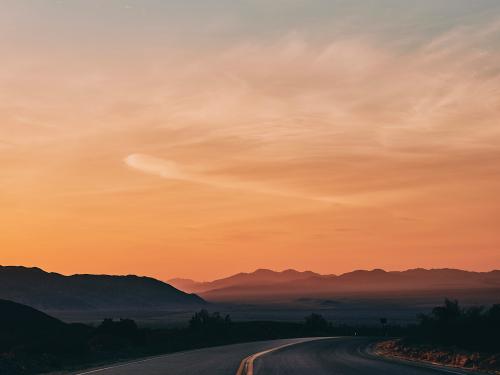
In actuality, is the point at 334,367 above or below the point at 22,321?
below

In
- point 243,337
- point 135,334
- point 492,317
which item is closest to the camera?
point 492,317

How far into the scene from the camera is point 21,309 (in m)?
68.4

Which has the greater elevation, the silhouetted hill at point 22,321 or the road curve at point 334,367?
the silhouetted hill at point 22,321

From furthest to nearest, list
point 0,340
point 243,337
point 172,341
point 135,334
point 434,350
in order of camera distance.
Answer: point 243,337 → point 172,341 → point 135,334 → point 0,340 → point 434,350

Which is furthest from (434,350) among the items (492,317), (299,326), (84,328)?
(299,326)

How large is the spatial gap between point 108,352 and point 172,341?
1771 cm

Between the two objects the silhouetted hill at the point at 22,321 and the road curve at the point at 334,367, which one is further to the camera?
the silhouetted hill at the point at 22,321

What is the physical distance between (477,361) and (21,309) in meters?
45.2

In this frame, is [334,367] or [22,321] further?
[22,321]

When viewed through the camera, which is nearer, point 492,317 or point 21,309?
point 492,317

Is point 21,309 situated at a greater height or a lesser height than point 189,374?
greater

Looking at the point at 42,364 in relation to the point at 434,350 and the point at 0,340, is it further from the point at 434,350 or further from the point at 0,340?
the point at 0,340

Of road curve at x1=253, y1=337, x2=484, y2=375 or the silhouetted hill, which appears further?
the silhouetted hill

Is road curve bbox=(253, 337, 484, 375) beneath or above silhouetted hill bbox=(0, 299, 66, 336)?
beneath
